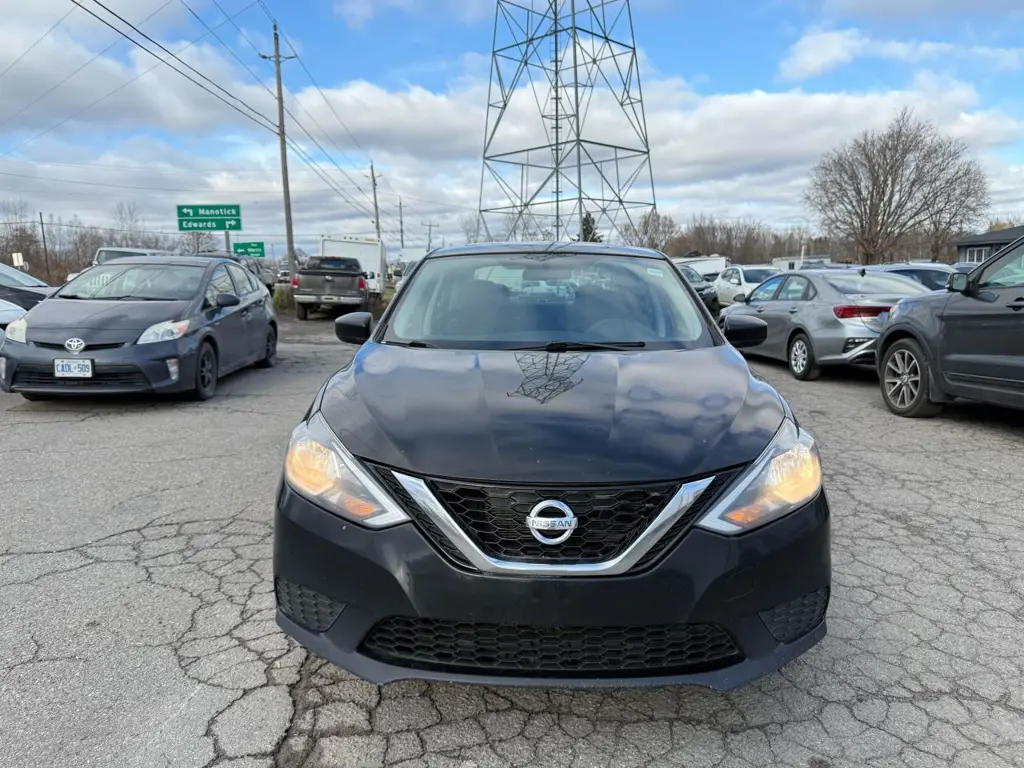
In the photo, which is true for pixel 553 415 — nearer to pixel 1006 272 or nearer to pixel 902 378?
pixel 1006 272

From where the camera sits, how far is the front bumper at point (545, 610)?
1.92m

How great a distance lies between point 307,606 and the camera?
2152 millimetres

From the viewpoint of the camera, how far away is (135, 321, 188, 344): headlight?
22.3 feet

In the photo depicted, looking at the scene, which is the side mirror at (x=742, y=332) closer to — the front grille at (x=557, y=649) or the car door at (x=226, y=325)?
the front grille at (x=557, y=649)

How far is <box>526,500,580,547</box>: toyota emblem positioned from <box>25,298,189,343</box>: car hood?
612cm

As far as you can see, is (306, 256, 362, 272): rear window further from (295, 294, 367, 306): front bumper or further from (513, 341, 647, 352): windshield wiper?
(513, 341, 647, 352): windshield wiper

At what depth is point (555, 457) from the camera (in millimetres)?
2051

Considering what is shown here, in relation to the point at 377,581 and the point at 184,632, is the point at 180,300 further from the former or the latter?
the point at 377,581

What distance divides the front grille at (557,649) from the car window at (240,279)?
7.65 metres

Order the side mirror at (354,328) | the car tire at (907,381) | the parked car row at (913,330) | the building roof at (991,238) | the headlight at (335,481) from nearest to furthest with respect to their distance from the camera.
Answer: the headlight at (335,481), the side mirror at (354,328), the parked car row at (913,330), the car tire at (907,381), the building roof at (991,238)

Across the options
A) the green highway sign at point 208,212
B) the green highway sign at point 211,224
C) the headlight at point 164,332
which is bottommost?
the headlight at point 164,332

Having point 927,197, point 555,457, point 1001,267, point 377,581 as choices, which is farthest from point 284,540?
point 927,197

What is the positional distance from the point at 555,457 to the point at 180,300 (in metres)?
6.72

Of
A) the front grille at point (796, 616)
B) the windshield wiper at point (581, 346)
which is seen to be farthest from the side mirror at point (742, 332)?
the front grille at point (796, 616)
